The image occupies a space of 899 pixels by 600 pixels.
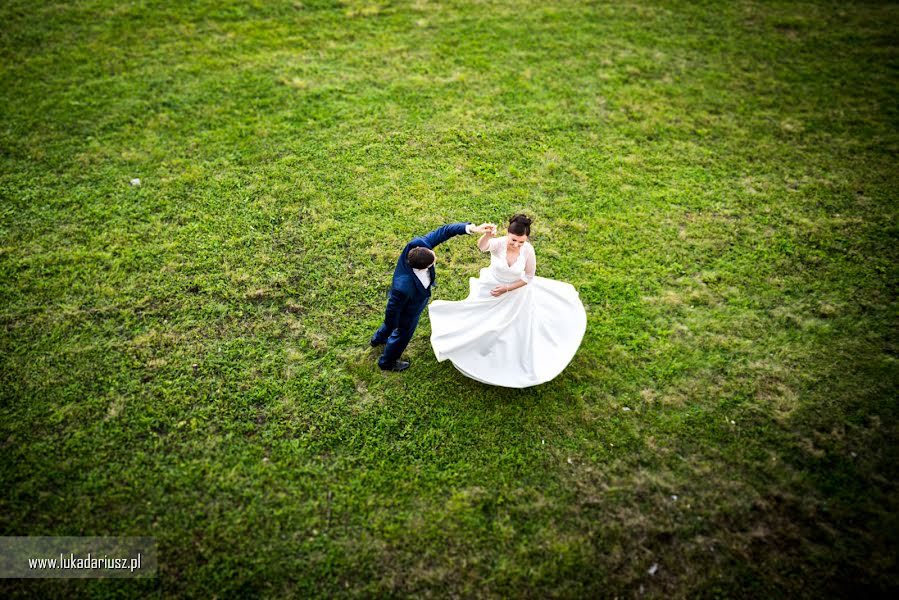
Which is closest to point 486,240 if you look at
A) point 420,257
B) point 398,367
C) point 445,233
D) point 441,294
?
point 445,233

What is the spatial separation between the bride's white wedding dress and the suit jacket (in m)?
0.48

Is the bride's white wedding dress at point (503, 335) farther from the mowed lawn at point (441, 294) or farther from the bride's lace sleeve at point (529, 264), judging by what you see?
the mowed lawn at point (441, 294)

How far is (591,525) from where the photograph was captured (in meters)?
4.94

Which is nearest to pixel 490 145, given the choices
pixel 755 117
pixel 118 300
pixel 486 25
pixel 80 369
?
pixel 486 25

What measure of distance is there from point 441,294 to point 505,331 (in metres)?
1.30

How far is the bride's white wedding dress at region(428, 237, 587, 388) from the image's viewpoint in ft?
18.5

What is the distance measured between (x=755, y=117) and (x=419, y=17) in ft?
23.2

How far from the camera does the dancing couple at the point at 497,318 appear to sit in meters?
5.36

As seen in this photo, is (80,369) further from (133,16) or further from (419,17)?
(419,17)

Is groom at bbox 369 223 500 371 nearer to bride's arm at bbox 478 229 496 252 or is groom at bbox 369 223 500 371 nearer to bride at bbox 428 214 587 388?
bride's arm at bbox 478 229 496 252

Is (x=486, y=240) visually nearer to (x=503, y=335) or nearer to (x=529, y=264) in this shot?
(x=529, y=264)

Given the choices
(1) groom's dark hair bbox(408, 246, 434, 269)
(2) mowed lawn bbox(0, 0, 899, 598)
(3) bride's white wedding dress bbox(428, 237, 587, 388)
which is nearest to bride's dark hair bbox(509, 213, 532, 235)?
(3) bride's white wedding dress bbox(428, 237, 587, 388)

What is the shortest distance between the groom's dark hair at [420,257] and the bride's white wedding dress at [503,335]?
794 mm

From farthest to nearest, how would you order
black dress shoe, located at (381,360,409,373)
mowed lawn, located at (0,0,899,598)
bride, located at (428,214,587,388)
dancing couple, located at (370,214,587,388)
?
black dress shoe, located at (381,360,409,373), bride, located at (428,214,587,388), dancing couple, located at (370,214,587,388), mowed lawn, located at (0,0,899,598)
